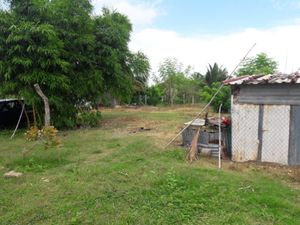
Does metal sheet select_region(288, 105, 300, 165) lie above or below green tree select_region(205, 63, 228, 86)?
below

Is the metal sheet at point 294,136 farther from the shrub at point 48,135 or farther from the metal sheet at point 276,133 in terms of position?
the shrub at point 48,135

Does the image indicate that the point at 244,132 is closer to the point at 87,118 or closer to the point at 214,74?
the point at 87,118

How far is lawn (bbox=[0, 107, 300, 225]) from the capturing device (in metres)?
3.52

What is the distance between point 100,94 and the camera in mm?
11461

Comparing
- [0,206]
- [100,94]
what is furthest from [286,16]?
[0,206]

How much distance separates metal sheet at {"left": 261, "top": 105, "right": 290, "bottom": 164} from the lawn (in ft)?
1.09

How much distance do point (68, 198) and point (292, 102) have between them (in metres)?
4.16

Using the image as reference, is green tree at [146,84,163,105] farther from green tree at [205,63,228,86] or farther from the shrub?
the shrub

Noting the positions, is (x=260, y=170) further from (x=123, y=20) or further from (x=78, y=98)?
(x=123, y=20)

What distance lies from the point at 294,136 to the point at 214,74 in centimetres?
2058

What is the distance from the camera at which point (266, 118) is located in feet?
18.7

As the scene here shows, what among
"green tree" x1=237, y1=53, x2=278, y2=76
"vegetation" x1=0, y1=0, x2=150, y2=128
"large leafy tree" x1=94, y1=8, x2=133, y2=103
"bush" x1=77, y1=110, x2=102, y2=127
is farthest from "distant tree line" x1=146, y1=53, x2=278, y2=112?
"bush" x1=77, y1=110, x2=102, y2=127

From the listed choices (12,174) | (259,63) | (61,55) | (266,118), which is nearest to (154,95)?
(259,63)

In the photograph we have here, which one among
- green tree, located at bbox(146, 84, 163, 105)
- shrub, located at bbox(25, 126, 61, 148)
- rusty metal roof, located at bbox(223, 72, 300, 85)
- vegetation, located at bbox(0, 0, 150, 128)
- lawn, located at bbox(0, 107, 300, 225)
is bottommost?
lawn, located at bbox(0, 107, 300, 225)
